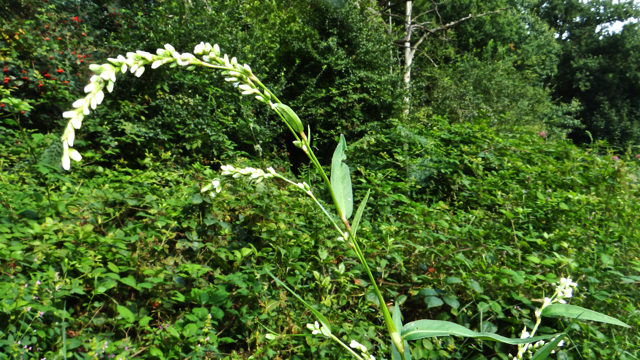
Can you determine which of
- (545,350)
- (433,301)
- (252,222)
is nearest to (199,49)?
(545,350)

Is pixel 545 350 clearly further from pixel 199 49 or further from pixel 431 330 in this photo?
pixel 199 49

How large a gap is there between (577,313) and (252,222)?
76.6 inches

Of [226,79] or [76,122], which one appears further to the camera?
[226,79]

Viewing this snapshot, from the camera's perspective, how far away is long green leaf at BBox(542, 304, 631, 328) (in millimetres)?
496

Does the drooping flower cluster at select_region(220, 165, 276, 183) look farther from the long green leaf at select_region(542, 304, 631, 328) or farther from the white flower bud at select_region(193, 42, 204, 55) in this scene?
the long green leaf at select_region(542, 304, 631, 328)

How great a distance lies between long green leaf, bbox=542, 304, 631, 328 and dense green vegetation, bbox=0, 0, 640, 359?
944 mm

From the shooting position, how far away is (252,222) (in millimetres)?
2283

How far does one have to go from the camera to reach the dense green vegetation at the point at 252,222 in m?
1.57

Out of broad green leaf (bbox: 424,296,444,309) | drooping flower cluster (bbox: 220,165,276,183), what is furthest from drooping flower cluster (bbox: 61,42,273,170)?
broad green leaf (bbox: 424,296,444,309)

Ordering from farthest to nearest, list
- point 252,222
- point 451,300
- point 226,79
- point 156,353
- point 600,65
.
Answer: point 600,65 → point 252,222 → point 451,300 → point 156,353 → point 226,79

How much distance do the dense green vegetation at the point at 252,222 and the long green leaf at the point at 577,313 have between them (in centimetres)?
94

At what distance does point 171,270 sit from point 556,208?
269 centimetres

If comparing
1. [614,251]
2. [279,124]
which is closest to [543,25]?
[279,124]

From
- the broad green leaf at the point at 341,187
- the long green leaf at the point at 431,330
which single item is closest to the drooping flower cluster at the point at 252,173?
the broad green leaf at the point at 341,187
